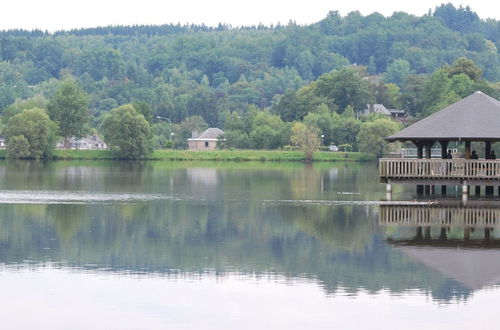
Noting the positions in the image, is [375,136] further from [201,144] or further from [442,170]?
[442,170]

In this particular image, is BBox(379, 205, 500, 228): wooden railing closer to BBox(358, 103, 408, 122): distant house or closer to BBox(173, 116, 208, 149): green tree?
BBox(358, 103, 408, 122): distant house

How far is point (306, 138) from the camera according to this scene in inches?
4464

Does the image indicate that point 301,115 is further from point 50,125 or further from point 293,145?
point 50,125

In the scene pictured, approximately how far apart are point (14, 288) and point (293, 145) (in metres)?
101

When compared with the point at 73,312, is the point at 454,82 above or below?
above

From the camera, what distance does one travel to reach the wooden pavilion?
137ft

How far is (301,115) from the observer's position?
132 m

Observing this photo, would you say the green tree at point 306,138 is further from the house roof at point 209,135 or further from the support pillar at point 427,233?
the support pillar at point 427,233

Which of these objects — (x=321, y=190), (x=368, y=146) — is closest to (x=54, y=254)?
(x=321, y=190)

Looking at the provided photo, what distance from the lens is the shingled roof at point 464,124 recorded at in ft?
136

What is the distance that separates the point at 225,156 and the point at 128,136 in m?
11.2

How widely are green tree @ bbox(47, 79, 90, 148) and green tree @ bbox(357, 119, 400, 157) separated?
31.7 meters

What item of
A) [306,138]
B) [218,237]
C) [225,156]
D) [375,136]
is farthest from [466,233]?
[306,138]

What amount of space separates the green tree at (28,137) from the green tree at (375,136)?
102ft
